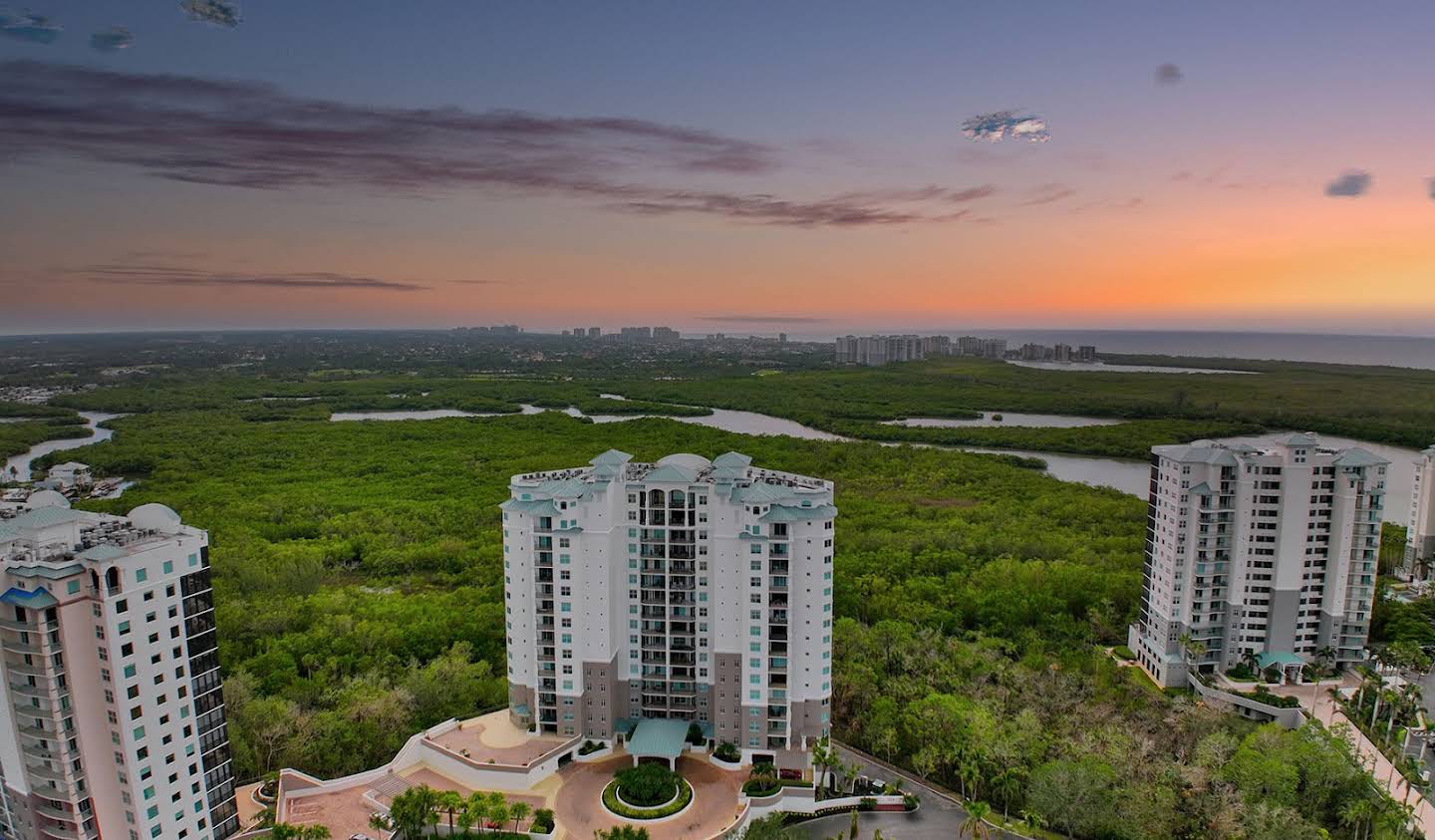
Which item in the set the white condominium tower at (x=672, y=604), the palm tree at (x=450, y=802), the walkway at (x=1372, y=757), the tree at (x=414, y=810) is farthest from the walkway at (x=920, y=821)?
the walkway at (x=1372, y=757)

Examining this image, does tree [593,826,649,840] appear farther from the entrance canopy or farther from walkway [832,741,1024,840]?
walkway [832,741,1024,840]

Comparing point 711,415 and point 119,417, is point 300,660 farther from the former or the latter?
point 711,415

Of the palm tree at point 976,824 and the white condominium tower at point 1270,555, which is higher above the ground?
the white condominium tower at point 1270,555

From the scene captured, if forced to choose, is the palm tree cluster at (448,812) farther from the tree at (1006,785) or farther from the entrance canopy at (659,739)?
the tree at (1006,785)

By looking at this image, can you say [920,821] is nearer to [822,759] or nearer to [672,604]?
[822,759]

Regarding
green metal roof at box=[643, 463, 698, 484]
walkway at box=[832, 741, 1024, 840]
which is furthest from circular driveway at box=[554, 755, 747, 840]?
green metal roof at box=[643, 463, 698, 484]

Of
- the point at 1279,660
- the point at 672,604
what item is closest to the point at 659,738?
the point at 672,604
